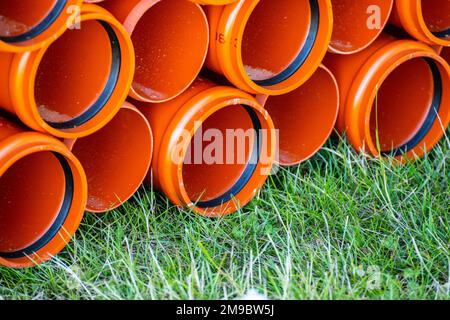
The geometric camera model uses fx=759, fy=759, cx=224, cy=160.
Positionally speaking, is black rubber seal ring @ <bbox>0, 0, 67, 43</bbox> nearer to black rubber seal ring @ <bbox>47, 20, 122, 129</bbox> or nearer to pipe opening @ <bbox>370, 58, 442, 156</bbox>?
black rubber seal ring @ <bbox>47, 20, 122, 129</bbox>

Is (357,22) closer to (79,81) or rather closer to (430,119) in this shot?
(430,119)

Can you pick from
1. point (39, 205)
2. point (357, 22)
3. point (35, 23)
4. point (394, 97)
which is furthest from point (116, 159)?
point (394, 97)

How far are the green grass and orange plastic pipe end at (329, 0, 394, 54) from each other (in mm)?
269

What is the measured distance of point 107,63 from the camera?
1636 millimetres

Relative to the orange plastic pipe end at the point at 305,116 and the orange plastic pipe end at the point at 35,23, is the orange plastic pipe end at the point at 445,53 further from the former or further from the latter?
the orange plastic pipe end at the point at 35,23

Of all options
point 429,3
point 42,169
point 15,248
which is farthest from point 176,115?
point 429,3

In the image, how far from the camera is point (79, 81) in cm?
167

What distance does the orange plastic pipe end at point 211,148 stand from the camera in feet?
5.75

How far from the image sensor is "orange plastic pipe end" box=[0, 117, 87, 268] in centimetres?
167

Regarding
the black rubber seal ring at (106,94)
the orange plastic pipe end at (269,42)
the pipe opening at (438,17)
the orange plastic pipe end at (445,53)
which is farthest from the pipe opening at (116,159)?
the orange plastic pipe end at (445,53)

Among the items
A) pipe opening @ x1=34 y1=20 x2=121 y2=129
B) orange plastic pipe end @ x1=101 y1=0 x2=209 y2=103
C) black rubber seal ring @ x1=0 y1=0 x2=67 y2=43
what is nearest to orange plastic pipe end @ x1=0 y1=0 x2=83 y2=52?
black rubber seal ring @ x1=0 y1=0 x2=67 y2=43

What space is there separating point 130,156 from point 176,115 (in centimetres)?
16

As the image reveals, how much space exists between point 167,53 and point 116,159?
29cm
